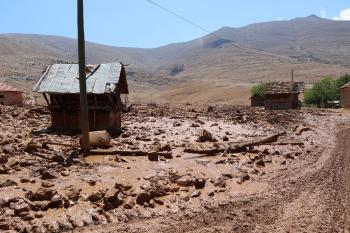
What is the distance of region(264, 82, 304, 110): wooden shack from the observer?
154 ft

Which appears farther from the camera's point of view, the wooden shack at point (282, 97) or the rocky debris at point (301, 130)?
the wooden shack at point (282, 97)

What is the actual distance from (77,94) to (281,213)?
44.2ft

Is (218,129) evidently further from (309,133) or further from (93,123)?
(93,123)

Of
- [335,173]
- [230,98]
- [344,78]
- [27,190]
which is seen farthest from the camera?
[230,98]

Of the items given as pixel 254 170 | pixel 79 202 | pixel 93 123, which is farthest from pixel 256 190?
pixel 93 123

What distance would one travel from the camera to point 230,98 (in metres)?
73.4

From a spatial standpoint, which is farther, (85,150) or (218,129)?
(218,129)

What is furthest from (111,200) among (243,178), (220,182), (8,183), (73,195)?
(243,178)

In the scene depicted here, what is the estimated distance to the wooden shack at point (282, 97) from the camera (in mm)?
47062

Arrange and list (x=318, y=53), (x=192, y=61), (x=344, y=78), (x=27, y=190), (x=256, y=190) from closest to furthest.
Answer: (x=27, y=190) → (x=256, y=190) → (x=344, y=78) → (x=318, y=53) → (x=192, y=61)

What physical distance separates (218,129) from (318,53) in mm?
162514

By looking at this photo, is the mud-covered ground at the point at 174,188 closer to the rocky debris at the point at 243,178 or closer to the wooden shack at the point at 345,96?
the rocky debris at the point at 243,178

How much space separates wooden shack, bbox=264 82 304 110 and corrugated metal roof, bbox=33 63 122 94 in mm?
29969

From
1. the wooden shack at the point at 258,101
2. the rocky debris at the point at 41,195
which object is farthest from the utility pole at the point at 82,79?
the wooden shack at the point at 258,101
